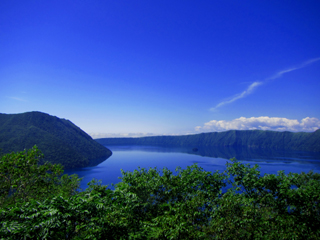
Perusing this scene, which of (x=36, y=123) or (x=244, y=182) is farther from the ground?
(x=36, y=123)

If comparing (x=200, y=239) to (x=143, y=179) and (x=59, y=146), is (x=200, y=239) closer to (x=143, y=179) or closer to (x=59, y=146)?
(x=143, y=179)

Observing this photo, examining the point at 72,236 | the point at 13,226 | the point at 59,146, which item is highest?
the point at 13,226

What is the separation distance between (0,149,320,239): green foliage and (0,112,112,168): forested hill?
94875mm

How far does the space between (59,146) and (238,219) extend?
12914cm

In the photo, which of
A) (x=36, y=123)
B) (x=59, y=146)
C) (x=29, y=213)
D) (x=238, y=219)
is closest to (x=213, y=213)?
(x=238, y=219)

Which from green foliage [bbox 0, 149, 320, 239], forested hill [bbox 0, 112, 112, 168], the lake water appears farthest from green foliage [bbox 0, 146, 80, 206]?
forested hill [bbox 0, 112, 112, 168]

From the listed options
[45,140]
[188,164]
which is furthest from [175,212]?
[45,140]

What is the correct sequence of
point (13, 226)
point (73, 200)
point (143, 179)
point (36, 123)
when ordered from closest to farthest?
point (13, 226) < point (73, 200) < point (143, 179) < point (36, 123)

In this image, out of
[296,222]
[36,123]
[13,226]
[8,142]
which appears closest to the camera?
[13,226]

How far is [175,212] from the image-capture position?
275 inches

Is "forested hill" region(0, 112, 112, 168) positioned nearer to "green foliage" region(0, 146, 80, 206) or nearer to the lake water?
the lake water

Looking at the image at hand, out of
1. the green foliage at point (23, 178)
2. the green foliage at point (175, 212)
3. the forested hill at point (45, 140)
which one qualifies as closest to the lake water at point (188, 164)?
the forested hill at point (45, 140)

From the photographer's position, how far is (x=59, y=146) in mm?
114812

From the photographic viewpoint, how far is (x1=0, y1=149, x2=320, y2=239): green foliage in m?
4.71
